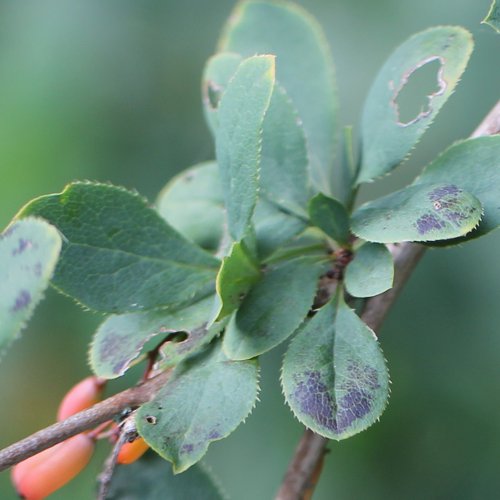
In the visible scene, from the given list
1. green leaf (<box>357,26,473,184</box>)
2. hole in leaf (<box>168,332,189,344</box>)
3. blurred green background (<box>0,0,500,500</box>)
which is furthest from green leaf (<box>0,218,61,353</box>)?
blurred green background (<box>0,0,500,500</box>)

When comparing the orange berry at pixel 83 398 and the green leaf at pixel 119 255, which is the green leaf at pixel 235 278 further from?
the orange berry at pixel 83 398

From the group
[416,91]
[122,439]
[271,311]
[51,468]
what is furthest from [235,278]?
[416,91]

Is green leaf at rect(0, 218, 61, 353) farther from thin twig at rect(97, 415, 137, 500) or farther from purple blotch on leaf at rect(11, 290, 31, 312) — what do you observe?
thin twig at rect(97, 415, 137, 500)

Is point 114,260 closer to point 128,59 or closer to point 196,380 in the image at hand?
point 196,380

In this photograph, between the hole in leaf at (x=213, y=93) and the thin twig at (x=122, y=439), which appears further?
the hole in leaf at (x=213, y=93)

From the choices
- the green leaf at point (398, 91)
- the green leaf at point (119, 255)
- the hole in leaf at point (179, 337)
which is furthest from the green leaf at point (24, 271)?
the green leaf at point (398, 91)

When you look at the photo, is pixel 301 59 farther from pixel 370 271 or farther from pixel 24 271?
pixel 24 271

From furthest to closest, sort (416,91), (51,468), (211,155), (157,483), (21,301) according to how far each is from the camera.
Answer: (211,155) < (416,91) < (157,483) < (51,468) < (21,301)
